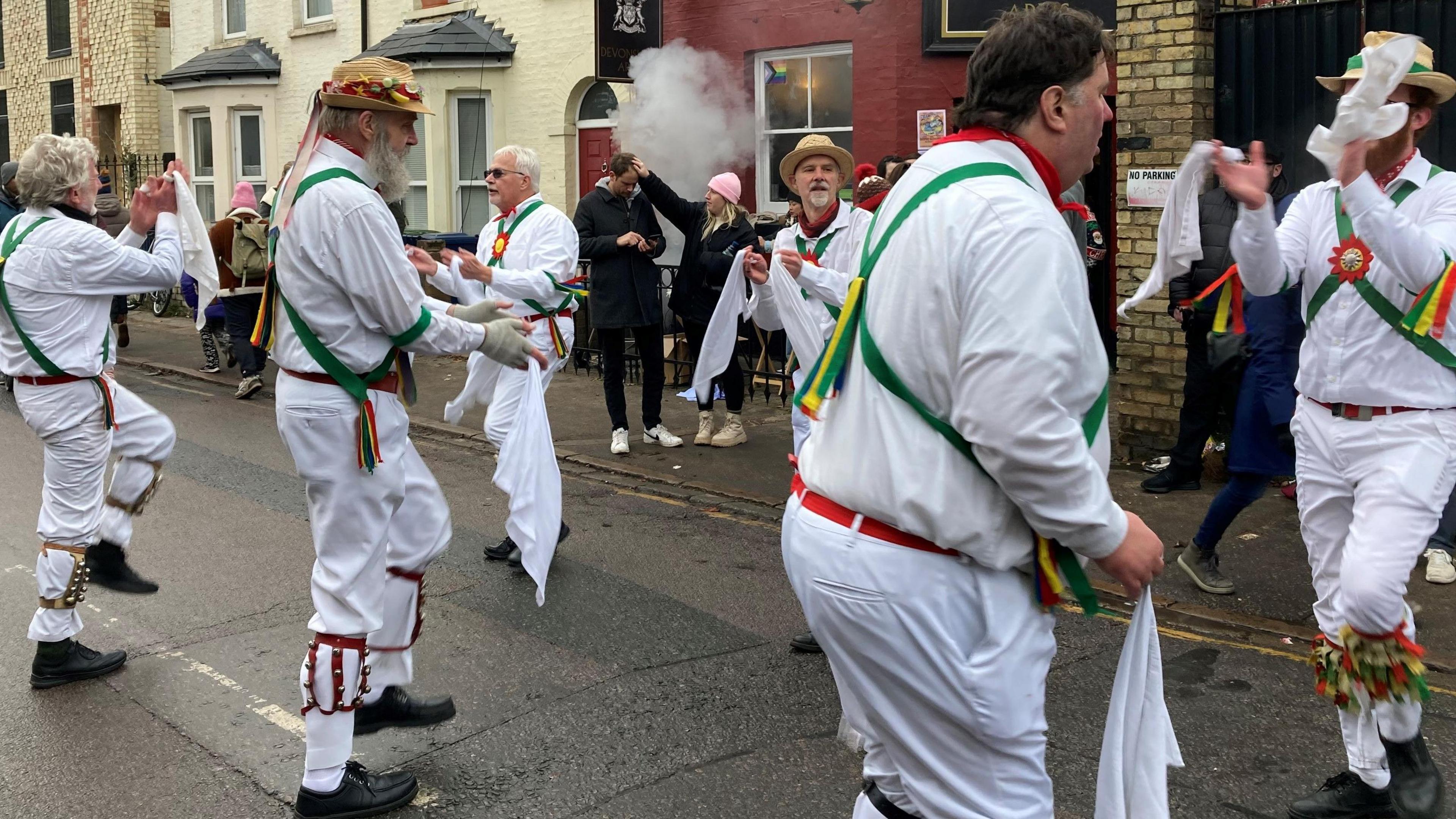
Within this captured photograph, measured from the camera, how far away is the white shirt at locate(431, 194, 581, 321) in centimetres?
662

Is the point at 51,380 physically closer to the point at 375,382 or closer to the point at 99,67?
the point at 375,382

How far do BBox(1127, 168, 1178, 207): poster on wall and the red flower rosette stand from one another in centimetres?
436

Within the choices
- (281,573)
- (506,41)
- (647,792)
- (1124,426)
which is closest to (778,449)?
(1124,426)

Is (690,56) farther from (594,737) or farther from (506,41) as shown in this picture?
(594,737)

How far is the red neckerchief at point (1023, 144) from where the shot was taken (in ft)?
8.41

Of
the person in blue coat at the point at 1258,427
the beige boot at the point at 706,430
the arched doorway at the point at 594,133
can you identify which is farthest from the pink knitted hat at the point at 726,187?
the arched doorway at the point at 594,133

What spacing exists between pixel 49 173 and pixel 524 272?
2155mm

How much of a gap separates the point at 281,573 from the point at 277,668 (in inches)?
58.6

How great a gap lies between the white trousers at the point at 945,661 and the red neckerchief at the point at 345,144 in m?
2.22

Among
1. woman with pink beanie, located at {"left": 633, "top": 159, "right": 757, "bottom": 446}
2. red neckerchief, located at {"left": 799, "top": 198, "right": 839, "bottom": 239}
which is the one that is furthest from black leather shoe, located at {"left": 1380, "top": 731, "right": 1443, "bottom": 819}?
woman with pink beanie, located at {"left": 633, "top": 159, "right": 757, "bottom": 446}

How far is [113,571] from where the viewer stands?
5559mm

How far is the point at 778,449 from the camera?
388 inches

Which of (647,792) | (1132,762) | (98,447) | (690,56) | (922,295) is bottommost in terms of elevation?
(647,792)

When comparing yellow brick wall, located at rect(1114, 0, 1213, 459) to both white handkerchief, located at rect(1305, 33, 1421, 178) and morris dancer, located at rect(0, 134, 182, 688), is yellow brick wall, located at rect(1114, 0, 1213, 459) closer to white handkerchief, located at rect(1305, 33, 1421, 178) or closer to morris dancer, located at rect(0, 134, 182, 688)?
white handkerchief, located at rect(1305, 33, 1421, 178)
